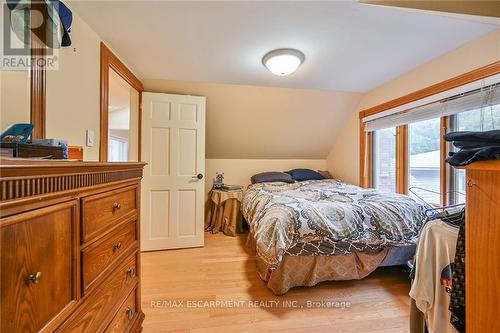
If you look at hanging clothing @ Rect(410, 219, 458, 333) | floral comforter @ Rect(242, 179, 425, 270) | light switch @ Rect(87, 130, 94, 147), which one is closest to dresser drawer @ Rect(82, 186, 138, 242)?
light switch @ Rect(87, 130, 94, 147)

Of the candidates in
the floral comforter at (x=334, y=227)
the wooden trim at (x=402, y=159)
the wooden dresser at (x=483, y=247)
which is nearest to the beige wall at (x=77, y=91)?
the floral comforter at (x=334, y=227)

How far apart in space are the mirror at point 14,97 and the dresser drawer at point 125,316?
0.98m

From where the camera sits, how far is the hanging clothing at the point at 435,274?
0.94 meters

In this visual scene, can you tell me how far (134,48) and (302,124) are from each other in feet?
8.39

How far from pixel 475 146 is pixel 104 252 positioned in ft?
4.82

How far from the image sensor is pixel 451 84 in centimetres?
198

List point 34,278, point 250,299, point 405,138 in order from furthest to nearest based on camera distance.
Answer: point 405,138, point 250,299, point 34,278

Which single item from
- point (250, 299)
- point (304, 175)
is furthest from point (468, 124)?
point (250, 299)

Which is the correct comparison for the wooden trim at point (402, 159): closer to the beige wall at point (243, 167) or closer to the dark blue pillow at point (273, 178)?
the dark blue pillow at point (273, 178)

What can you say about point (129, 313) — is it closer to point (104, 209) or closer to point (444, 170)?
point (104, 209)

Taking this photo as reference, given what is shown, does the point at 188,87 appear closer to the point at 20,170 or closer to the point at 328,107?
the point at 328,107

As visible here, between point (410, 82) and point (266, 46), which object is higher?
point (266, 46)

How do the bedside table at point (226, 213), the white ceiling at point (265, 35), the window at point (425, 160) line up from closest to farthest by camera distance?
Result: the white ceiling at point (265, 35) < the window at point (425, 160) < the bedside table at point (226, 213)

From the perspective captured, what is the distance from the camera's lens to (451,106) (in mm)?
1988
